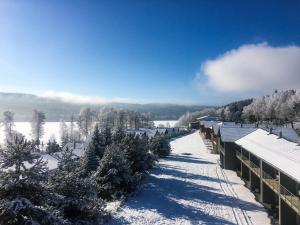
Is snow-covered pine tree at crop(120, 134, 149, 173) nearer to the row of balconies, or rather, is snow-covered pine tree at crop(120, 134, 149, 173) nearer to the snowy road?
the snowy road

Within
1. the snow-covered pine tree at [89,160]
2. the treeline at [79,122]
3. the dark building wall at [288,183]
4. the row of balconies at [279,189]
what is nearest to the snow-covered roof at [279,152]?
the dark building wall at [288,183]

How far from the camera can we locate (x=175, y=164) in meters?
50.3

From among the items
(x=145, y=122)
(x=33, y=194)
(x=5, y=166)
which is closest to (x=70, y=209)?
(x=33, y=194)

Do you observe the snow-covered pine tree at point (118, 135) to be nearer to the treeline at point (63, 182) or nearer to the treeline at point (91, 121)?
the treeline at point (63, 182)

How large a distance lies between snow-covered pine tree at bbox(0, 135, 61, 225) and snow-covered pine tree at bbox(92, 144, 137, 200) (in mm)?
13535

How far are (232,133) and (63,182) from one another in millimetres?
31347

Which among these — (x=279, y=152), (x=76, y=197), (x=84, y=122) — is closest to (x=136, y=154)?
(x=279, y=152)

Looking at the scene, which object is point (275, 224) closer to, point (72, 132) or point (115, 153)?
point (115, 153)

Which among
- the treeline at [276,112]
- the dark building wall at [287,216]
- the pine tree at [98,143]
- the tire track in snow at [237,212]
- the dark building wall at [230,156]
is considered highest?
the treeline at [276,112]

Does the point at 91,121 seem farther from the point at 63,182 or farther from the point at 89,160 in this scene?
the point at 63,182

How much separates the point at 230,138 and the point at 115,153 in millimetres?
20691

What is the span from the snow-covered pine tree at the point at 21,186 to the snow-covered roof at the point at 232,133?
3307 centimetres

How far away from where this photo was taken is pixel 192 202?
2817cm

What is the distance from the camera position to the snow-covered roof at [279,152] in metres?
19.6
